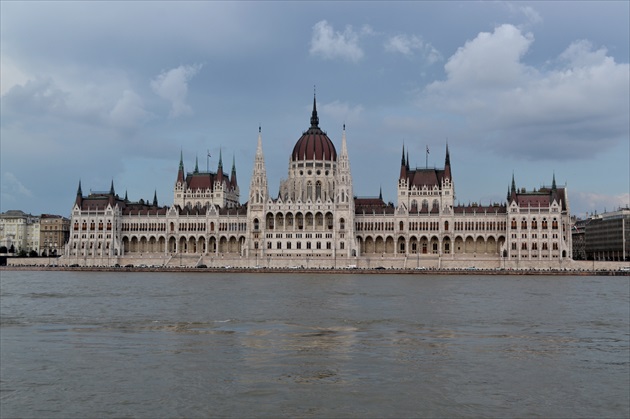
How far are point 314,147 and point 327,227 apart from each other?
18.4 meters

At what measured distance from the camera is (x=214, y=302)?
54781mm

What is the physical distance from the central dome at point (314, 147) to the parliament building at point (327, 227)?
214 millimetres

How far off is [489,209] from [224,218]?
44.5 meters

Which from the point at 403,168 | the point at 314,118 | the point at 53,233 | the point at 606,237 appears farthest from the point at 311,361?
the point at 53,233

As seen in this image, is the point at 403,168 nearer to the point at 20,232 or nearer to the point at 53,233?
the point at 53,233

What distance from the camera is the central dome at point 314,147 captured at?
141375mm

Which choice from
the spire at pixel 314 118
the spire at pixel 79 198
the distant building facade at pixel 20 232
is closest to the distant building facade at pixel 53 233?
the distant building facade at pixel 20 232

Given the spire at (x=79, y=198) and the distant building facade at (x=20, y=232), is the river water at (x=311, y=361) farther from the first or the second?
the distant building facade at (x=20, y=232)

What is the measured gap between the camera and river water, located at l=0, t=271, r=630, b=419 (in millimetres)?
21578

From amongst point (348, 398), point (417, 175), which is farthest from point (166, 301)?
point (417, 175)

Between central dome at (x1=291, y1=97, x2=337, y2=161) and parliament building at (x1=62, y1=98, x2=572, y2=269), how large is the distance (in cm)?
21

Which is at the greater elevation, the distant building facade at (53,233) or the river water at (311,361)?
the distant building facade at (53,233)

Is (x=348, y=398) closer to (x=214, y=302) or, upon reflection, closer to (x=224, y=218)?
(x=214, y=302)

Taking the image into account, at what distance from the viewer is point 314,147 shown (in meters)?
142
